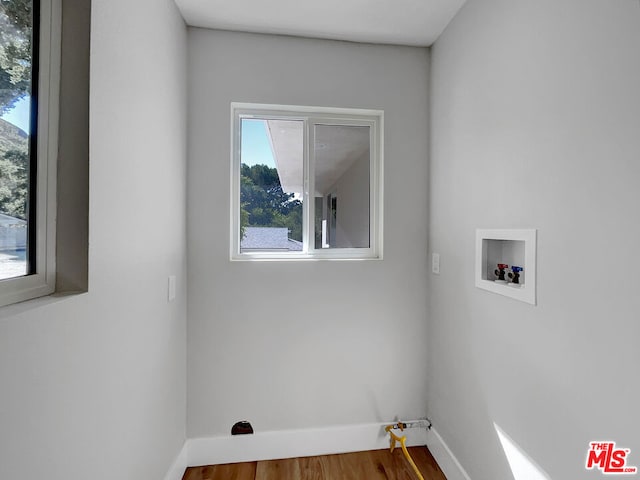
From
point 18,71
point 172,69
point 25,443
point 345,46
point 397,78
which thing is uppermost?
point 345,46

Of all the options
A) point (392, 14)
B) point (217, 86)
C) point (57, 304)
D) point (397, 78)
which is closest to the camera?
point (57, 304)

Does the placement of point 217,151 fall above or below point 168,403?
above

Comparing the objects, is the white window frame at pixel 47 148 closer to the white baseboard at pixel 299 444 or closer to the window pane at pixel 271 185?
the window pane at pixel 271 185

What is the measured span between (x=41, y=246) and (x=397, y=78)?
202 cm

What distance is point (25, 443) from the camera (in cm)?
75

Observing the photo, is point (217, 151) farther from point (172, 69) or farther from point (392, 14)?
point (392, 14)

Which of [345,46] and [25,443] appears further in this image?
[345,46]

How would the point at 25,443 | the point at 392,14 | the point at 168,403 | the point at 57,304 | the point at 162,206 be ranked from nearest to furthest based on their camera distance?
the point at 25,443
the point at 57,304
the point at 162,206
the point at 168,403
the point at 392,14

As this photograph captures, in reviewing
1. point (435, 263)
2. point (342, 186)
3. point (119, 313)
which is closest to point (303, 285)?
point (342, 186)

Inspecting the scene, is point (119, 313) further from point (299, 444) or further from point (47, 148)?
point (299, 444)

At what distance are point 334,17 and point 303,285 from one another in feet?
5.05

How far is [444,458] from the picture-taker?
→ 188 centimetres

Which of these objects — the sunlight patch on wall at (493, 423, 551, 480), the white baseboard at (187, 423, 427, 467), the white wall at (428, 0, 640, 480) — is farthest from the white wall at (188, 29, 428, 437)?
the sunlight patch on wall at (493, 423, 551, 480)

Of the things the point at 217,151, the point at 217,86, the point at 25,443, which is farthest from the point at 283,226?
the point at 25,443
